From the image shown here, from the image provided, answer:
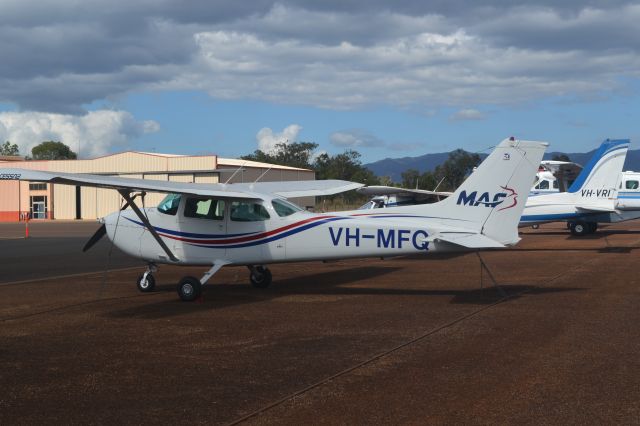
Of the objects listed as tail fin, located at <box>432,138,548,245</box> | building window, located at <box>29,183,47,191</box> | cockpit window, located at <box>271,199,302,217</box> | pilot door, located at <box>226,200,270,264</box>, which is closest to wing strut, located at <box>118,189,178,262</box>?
pilot door, located at <box>226,200,270,264</box>

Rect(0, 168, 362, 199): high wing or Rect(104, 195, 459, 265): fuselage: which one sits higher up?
Rect(0, 168, 362, 199): high wing

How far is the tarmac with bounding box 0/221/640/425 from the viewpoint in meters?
5.64

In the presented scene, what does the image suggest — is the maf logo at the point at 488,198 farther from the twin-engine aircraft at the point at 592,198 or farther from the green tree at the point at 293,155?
the green tree at the point at 293,155

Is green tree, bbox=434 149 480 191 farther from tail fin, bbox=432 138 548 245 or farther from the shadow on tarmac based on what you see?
tail fin, bbox=432 138 548 245

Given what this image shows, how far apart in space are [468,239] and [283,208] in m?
3.35

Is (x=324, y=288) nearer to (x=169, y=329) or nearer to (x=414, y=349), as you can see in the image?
(x=169, y=329)

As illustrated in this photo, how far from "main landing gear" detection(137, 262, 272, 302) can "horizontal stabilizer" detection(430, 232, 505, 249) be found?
12.3ft

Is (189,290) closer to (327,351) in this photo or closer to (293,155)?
(327,351)

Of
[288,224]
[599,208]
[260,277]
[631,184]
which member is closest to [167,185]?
[288,224]

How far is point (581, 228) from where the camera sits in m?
29.6

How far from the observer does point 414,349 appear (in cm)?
783

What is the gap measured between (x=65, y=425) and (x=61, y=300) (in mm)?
7250

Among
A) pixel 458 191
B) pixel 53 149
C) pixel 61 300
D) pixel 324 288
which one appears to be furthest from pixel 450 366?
pixel 53 149

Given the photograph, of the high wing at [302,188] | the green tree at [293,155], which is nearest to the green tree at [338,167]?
the green tree at [293,155]
